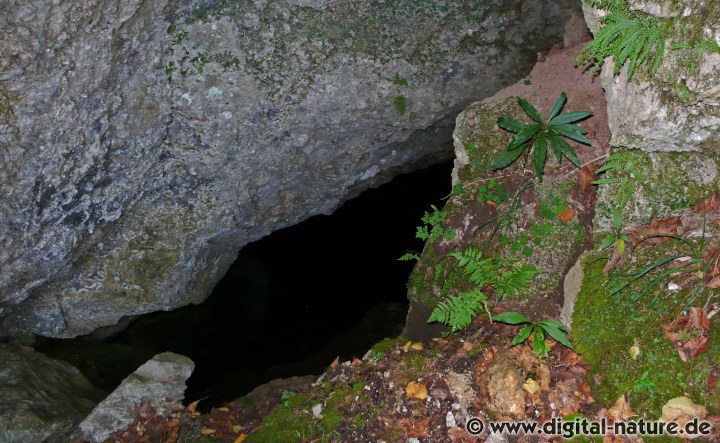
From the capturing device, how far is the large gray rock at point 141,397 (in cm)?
482

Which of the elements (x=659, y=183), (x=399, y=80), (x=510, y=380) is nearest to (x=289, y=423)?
(x=510, y=380)

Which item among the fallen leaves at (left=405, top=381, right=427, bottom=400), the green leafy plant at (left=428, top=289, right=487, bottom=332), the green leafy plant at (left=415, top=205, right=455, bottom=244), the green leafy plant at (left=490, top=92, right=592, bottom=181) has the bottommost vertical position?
the fallen leaves at (left=405, top=381, right=427, bottom=400)

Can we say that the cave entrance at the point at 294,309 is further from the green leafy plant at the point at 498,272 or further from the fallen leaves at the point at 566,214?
the fallen leaves at the point at 566,214

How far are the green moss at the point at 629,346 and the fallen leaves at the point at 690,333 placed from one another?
38 millimetres

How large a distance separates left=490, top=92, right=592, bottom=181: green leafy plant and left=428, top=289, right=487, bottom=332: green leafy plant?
1339 millimetres

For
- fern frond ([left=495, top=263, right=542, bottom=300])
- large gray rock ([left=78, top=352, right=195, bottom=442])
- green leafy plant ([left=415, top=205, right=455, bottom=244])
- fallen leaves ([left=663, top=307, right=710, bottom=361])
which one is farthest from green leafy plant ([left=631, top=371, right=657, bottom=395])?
large gray rock ([left=78, top=352, right=195, bottom=442])

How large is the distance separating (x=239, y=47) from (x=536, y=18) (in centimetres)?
345

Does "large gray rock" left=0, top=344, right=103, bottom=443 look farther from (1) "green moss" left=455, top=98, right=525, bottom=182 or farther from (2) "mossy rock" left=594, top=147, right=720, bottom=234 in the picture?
(2) "mossy rock" left=594, top=147, right=720, bottom=234

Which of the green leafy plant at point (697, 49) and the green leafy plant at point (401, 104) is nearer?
the green leafy plant at point (697, 49)

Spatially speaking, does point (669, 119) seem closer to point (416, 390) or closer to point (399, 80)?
point (416, 390)

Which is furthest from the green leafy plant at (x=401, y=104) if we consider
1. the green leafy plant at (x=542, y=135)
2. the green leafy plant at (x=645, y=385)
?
the green leafy plant at (x=645, y=385)

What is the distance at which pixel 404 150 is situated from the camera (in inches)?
270

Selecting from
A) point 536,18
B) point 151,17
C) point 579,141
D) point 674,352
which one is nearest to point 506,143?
point 579,141

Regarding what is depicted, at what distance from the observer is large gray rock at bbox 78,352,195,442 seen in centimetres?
482
